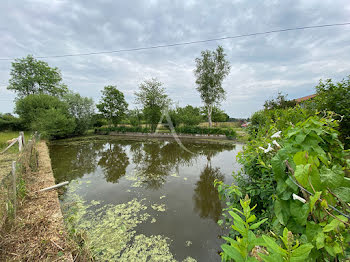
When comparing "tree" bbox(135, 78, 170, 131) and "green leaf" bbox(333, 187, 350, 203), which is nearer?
"green leaf" bbox(333, 187, 350, 203)

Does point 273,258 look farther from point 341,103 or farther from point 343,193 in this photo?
point 341,103

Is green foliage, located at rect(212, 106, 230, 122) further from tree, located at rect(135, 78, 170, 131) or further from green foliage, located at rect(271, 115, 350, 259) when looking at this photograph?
green foliage, located at rect(271, 115, 350, 259)

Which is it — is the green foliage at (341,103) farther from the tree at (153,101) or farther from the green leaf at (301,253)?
the tree at (153,101)

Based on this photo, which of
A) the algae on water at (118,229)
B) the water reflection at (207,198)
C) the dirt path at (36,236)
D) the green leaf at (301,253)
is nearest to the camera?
the green leaf at (301,253)

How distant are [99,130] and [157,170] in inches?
637

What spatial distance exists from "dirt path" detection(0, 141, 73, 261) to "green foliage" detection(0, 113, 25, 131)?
16.8 meters

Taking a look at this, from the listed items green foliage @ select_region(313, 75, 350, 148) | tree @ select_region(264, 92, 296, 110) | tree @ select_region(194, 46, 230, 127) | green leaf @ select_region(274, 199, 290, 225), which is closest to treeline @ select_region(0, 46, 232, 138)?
tree @ select_region(194, 46, 230, 127)

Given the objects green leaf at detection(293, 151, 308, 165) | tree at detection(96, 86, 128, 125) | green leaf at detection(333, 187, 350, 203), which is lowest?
green leaf at detection(333, 187, 350, 203)

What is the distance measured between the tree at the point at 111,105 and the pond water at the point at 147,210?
→ 1486 cm

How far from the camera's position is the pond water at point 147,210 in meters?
2.09

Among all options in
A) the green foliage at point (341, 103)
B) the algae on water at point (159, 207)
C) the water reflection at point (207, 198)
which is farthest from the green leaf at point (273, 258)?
the green foliage at point (341, 103)

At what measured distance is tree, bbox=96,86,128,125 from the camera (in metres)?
19.2

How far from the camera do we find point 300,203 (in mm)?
551

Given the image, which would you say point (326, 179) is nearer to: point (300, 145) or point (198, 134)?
point (300, 145)
